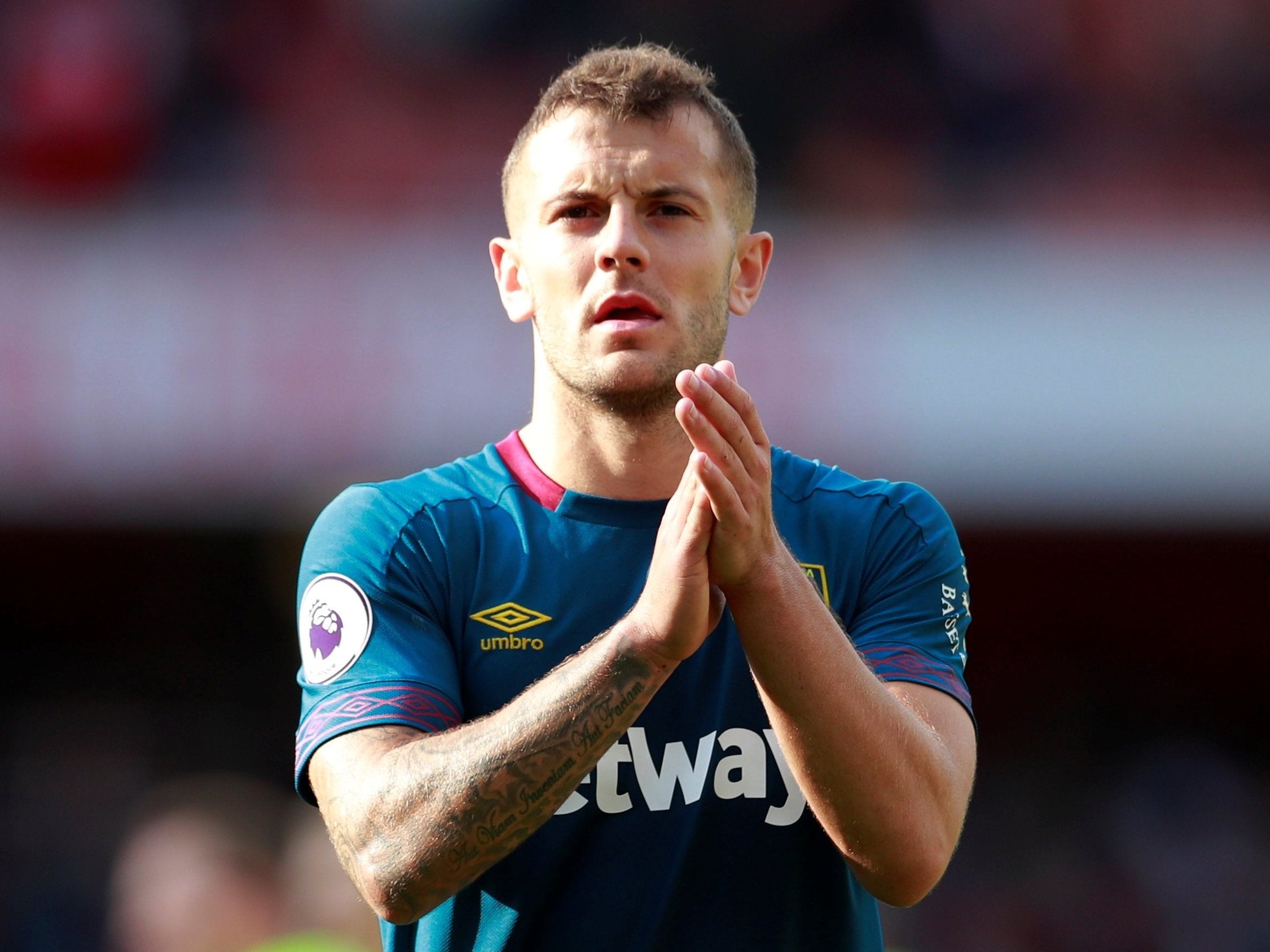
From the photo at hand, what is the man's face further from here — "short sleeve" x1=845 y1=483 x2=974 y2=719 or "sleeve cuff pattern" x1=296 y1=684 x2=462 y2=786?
"sleeve cuff pattern" x1=296 y1=684 x2=462 y2=786

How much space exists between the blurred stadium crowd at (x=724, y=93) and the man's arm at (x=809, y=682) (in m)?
6.02

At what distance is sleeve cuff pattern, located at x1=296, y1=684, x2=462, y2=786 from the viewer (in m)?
2.48

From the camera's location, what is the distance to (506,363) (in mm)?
7707

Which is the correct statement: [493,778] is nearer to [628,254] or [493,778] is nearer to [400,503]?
[400,503]

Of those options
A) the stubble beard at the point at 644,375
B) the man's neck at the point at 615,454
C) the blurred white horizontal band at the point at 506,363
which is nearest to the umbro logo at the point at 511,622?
the man's neck at the point at 615,454

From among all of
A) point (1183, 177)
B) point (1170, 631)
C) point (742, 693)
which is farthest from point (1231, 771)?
point (742, 693)

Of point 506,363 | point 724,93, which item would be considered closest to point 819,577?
point 506,363

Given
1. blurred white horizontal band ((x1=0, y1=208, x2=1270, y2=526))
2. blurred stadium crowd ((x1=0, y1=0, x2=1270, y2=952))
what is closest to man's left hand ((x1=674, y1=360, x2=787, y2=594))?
blurred white horizontal band ((x1=0, y1=208, x2=1270, y2=526))

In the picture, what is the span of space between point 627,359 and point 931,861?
3.04 ft

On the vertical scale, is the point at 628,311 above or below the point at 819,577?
above

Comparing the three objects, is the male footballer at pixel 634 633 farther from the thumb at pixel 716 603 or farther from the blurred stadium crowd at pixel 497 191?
the blurred stadium crowd at pixel 497 191

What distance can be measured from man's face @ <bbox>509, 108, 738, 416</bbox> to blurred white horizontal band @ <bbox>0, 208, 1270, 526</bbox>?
465 cm

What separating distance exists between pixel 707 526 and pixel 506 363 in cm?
547

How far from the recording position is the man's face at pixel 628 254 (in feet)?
8.99
